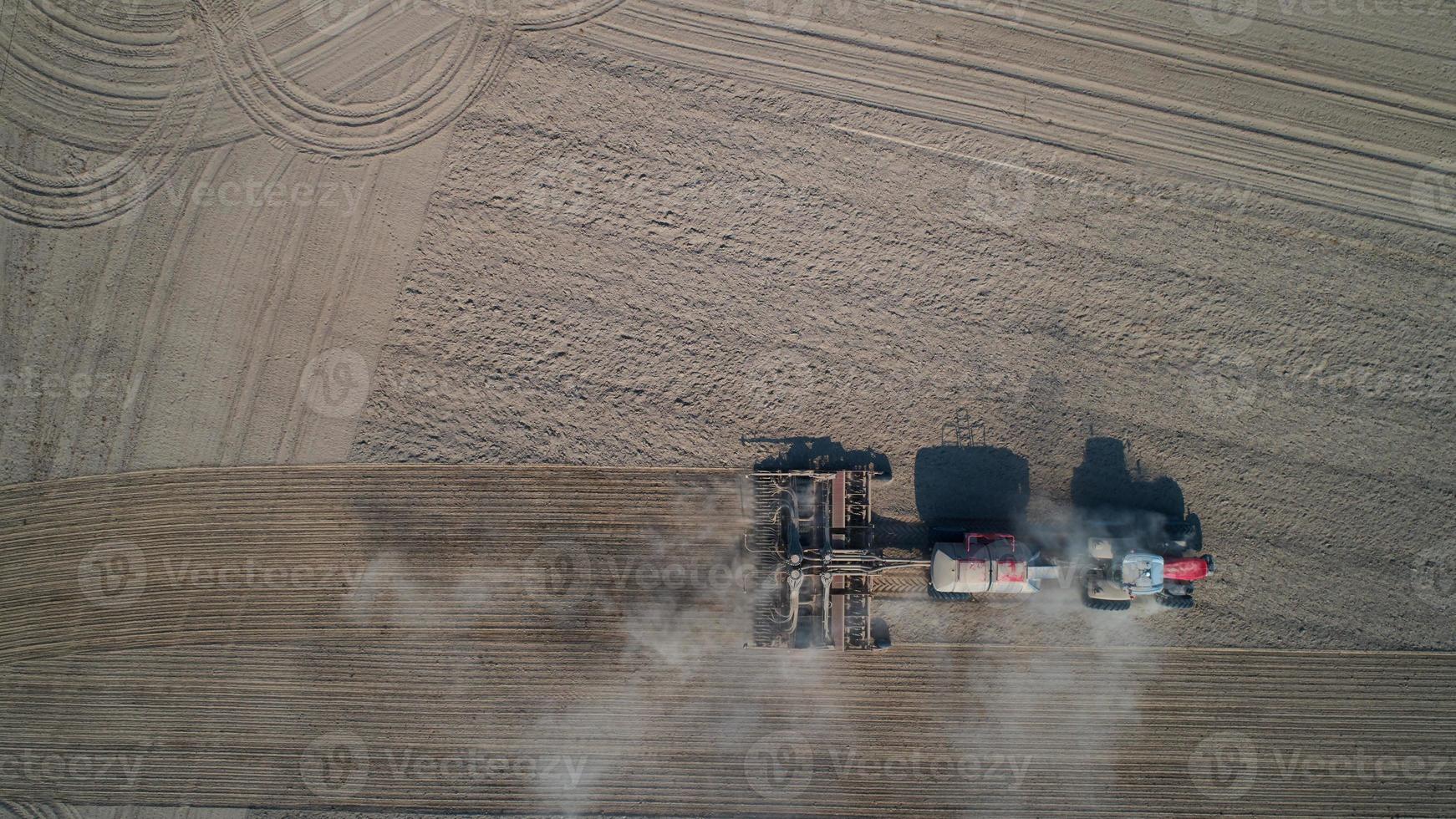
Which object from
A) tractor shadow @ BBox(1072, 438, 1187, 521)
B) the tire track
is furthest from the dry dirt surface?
the tire track

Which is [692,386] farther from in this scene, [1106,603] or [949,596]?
[1106,603]

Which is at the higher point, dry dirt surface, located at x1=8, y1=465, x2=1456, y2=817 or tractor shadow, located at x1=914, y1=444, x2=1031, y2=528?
tractor shadow, located at x1=914, y1=444, x2=1031, y2=528

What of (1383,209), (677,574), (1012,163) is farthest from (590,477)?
(1383,209)

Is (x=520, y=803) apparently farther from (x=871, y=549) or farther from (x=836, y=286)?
(x=836, y=286)

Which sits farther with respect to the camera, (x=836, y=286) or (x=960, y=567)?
(x=836, y=286)

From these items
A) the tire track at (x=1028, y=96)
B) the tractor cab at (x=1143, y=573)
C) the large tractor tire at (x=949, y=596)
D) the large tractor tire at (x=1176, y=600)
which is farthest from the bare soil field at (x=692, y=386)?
the tractor cab at (x=1143, y=573)

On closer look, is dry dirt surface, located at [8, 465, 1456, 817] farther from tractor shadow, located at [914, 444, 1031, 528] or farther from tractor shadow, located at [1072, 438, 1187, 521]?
tractor shadow, located at [1072, 438, 1187, 521]

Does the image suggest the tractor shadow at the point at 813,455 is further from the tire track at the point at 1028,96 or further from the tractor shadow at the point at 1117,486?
the tire track at the point at 1028,96
